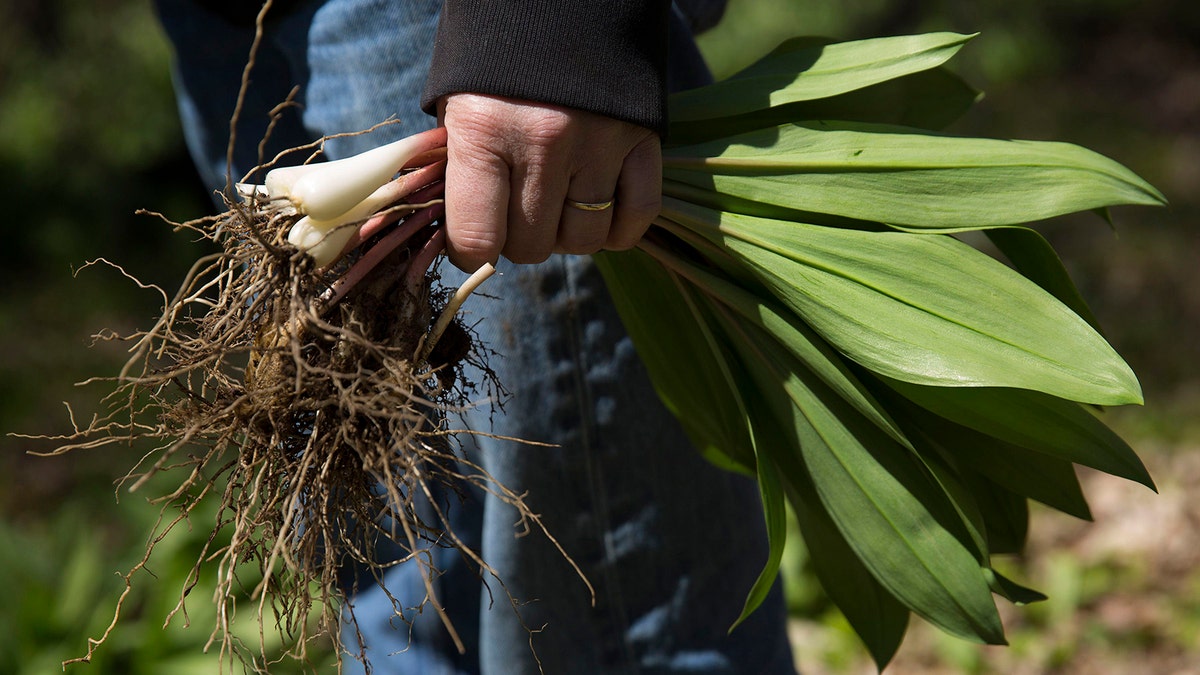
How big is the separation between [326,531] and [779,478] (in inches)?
21.1

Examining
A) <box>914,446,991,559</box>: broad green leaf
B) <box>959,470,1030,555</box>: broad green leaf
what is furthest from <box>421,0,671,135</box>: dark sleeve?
<box>959,470,1030,555</box>: broad green leaf

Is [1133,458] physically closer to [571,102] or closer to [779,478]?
[779,478]

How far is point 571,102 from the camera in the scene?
35.6 inches

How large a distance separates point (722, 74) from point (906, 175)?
9.67ft

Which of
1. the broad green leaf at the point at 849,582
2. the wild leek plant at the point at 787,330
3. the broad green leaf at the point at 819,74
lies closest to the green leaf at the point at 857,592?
the broad green leaf at the point at 849,582

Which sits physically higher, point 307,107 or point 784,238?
point 307,107

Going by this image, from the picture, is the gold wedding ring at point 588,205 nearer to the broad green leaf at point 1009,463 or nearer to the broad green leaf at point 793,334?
the broad green leaf at point 793,334

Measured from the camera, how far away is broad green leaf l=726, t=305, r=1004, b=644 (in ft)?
3.71

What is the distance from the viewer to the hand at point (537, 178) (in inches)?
36.6

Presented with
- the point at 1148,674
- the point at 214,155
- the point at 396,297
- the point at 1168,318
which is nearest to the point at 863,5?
the point at 1168,318

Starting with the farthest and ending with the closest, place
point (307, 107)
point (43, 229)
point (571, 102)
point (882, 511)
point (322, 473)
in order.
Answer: point (43, 229), point (307, 107), point (882, 511), point (322, 473), point (571, 102)

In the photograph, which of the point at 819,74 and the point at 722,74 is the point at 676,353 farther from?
the point at 722,74

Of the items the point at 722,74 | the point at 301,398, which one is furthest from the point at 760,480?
the point at 722,74

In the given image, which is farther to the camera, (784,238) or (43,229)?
(43,229)
